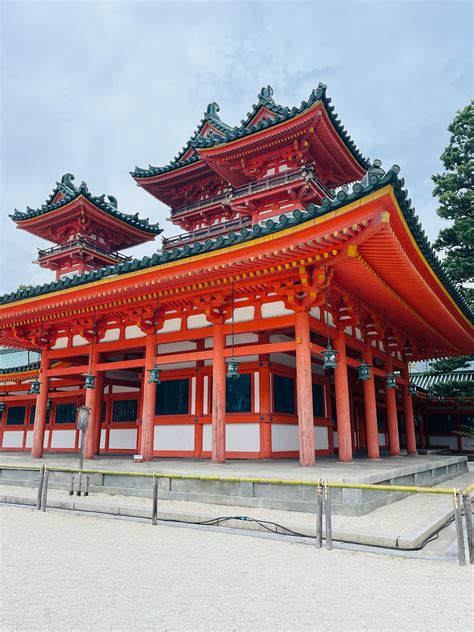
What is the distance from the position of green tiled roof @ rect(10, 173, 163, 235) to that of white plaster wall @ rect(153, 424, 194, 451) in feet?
41.1

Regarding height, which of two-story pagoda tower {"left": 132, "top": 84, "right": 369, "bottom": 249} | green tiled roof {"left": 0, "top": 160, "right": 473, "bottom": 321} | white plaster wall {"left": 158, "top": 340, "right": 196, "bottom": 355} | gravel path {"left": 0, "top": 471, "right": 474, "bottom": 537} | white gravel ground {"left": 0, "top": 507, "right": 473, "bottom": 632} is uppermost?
two-story pagoda tower {"left": 132, "top": 84, "right": 369, "bottom": 249}

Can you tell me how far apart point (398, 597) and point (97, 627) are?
9.05 ft

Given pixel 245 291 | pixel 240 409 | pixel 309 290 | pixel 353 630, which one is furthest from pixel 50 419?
pixel 353 630

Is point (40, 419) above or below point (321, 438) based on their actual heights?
above

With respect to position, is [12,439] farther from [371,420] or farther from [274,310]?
[371,420]

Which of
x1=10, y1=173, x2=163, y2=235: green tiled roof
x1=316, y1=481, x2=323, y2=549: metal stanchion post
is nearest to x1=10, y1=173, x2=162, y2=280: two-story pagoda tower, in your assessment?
x1=10, y1=173, x2=163, y2=235: green tiled roof

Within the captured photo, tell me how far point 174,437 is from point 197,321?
405 centimetres

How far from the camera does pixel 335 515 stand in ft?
23.9

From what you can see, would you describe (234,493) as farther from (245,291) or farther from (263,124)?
(263,124)

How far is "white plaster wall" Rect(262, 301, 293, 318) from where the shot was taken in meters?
10.7

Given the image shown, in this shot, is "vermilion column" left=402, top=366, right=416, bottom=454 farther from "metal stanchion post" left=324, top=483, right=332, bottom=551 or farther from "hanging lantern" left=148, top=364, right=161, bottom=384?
"metal stanchion post" left=324, top=483, right=332, bottom=551

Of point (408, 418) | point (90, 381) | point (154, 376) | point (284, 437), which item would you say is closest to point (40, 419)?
point (90, 381)

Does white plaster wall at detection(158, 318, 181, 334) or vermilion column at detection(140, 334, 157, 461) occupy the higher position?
white plaster wall at detection(158, 318, 181, 334)

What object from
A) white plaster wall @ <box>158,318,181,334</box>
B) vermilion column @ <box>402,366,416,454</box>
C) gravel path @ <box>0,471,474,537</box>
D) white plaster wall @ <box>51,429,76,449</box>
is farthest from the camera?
white plaster wall @ <box>51,429,76,449</box>
